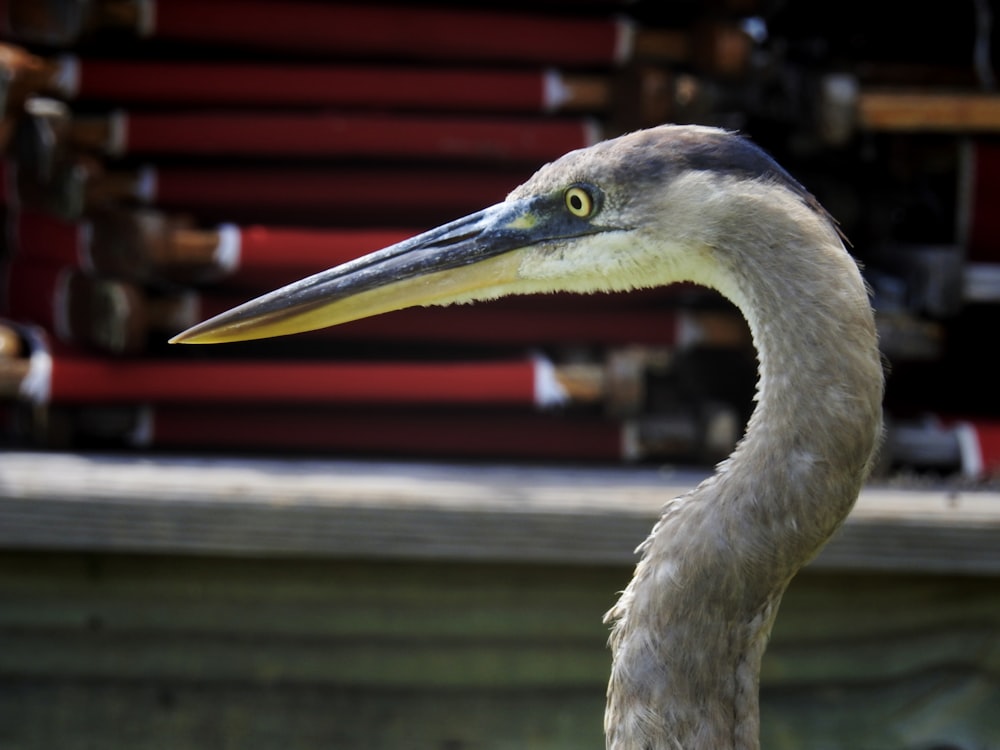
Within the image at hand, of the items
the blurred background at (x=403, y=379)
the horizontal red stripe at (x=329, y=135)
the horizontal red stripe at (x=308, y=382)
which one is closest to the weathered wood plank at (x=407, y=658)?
the blurred background at (x=403, y=379)

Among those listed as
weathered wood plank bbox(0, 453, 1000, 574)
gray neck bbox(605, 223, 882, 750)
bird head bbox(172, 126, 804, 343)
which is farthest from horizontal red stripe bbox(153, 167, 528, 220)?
gray neck bbox(605, 223, 882, 750)

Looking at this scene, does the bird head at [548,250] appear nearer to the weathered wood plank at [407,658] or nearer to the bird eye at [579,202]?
the bird eye at [579,202]

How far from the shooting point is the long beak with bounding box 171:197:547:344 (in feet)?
5.65

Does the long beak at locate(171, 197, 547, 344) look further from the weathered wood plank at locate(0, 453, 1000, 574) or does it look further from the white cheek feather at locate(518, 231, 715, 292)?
the weathered wood plank at locate(0, 453, 1000, 574)

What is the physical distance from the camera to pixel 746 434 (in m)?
1.58

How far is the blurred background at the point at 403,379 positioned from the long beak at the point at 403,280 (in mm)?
692

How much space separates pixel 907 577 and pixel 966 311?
5.12 ft

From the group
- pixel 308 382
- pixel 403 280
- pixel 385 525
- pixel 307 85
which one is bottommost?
pixel 385 525

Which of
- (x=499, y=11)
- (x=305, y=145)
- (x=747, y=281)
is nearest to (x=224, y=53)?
(x=305, y=145)

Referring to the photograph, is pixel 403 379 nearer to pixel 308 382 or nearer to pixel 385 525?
pixel 308 382

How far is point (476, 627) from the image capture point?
97.9 inches

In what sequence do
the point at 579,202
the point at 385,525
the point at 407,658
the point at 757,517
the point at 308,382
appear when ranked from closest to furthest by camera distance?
the point at 757,517 < the point at 579,202 < the point at 385,525 < the point at 407,658 < the point at 308,382

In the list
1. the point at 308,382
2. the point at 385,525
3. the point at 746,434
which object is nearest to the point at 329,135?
the point at 308,382

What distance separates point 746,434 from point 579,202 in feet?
1.29
